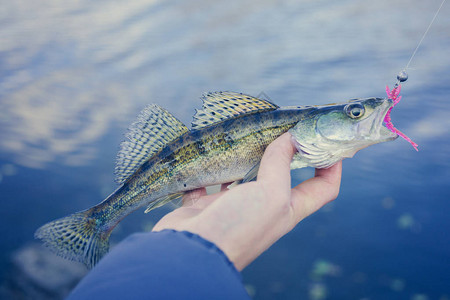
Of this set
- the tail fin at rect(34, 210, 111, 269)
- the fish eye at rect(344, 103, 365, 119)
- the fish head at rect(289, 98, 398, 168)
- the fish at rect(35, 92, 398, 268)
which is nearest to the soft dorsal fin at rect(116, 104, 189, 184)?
the fish at rect(35, 92, 398, 268)

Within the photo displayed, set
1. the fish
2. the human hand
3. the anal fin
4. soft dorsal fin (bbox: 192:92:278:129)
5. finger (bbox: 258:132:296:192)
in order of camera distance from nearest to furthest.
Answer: the human hand
finger (bbox: 258:132:296:192)
the fish
soft dorsal fin (bbox: 192:92:278:129)
the anal fin

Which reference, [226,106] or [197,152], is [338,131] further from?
[197,152]

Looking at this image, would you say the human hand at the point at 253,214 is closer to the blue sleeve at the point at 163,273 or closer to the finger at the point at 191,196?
the blue sleeve at the point at 163,273

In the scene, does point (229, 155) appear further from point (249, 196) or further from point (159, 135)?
point (249, 196)

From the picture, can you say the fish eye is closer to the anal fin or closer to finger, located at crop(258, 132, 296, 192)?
finger, located at crop(258, 132, 296, 192)

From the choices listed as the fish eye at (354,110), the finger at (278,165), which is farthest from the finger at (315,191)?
the fish eye at (354,110)

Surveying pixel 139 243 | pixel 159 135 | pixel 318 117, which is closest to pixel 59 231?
pixel 159 135
